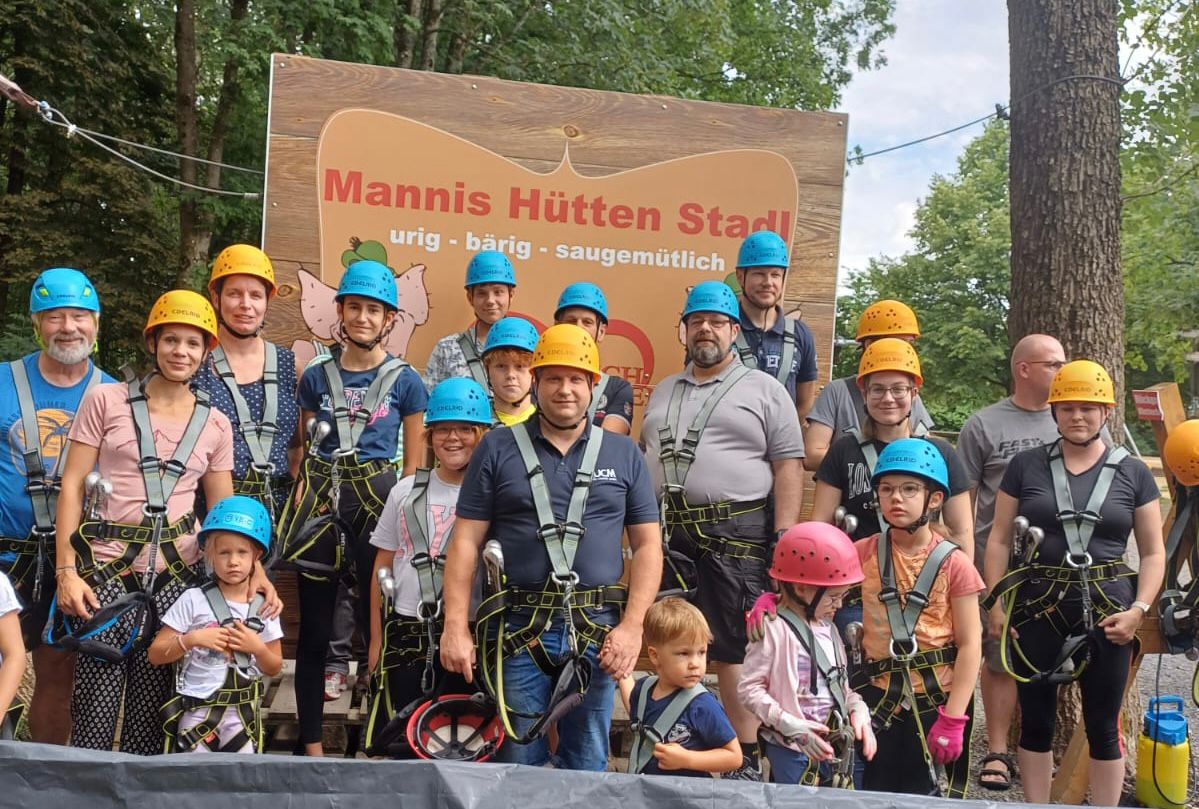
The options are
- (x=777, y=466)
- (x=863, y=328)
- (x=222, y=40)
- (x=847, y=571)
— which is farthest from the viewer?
(x=222, y=40)

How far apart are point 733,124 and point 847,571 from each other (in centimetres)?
393

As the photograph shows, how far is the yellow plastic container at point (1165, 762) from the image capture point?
5598mm

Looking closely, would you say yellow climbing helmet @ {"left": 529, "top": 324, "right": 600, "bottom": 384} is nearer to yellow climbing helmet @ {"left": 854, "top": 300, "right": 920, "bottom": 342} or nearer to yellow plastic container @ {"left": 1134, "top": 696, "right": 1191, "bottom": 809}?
yellow climbing helmet @ {"left": 854, "top": 300, "right": 920, "bottom": 342}

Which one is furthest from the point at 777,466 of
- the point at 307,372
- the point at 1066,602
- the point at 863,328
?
the point at 307,372

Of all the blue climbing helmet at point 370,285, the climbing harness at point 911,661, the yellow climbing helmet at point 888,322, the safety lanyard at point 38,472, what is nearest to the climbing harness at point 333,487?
the blue climbing helmet at point 370,285

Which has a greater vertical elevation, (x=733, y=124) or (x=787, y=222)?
(x=733, y=124)

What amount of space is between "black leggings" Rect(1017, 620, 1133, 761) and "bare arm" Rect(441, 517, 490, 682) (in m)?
2.56

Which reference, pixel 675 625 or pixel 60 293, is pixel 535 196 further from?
pixel 675 625

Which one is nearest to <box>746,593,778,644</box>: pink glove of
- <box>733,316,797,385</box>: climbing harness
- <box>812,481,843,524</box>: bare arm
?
<box>812,481,843,524</box>: bare arm

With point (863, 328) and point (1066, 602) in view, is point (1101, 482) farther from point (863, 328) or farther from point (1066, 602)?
point (863, 328)

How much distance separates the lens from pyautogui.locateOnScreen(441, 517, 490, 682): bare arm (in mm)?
4008

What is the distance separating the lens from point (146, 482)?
14.3 ft

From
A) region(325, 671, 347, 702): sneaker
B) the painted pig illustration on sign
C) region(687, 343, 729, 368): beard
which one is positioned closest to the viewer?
region(687, 343, 729, 368): beard

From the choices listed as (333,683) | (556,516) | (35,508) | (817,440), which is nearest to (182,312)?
(35,508)
